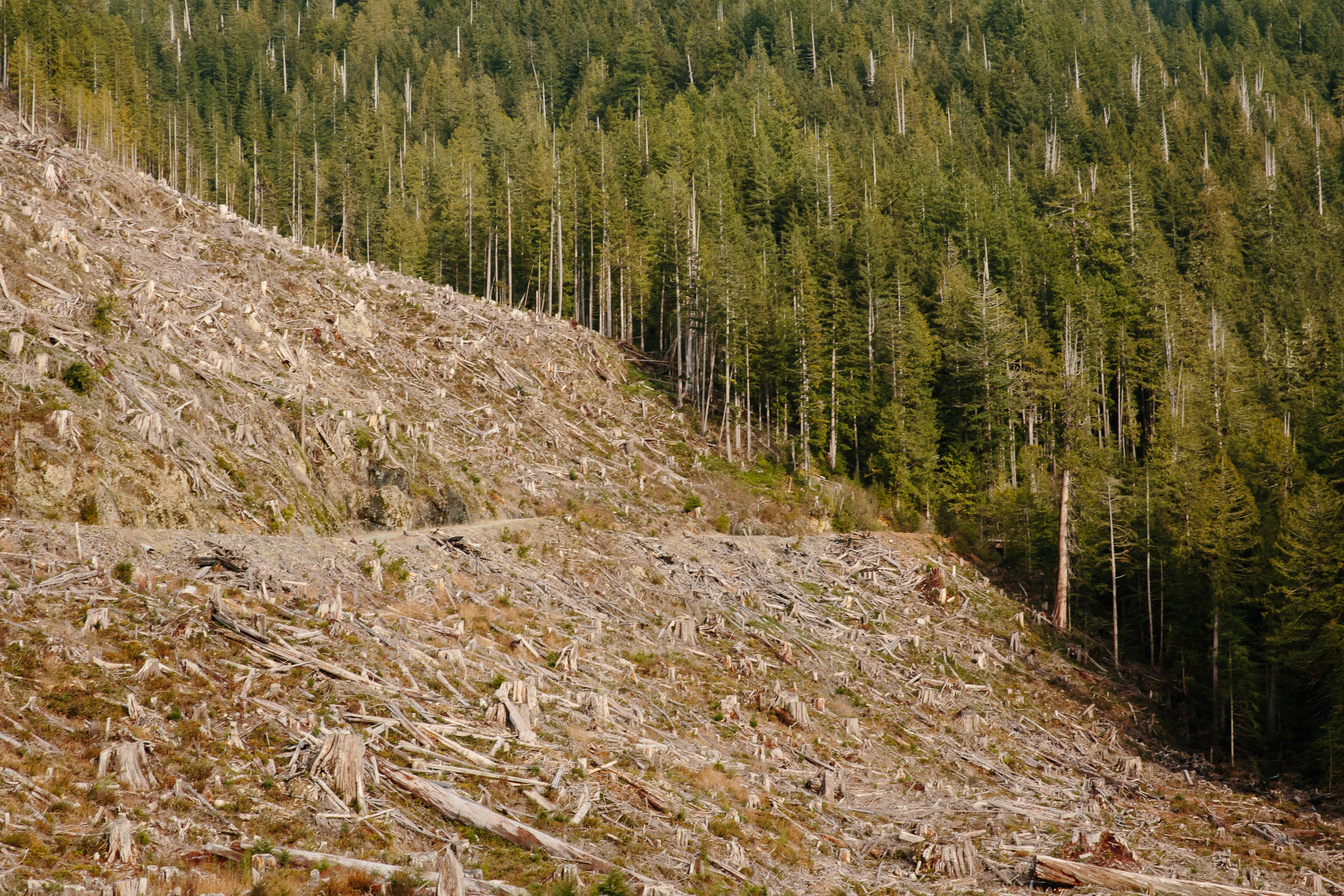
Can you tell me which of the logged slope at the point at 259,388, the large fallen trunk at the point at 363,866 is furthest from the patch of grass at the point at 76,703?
the logged slope at the point at 259,388

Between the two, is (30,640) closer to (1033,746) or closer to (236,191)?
(1033,746)

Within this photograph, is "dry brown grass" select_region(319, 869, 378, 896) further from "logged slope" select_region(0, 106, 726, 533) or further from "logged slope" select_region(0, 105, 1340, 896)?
"logged slope" select_region(0, 106, 726, 533)

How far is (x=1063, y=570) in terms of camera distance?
1545 inches

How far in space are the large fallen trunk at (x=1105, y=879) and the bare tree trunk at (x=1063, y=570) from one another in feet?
68.2

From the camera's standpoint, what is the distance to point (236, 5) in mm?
140250

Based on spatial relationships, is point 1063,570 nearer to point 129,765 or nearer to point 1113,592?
point 1113,592

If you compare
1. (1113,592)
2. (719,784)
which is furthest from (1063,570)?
(719,784)

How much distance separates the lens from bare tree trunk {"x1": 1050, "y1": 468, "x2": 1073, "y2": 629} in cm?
3897

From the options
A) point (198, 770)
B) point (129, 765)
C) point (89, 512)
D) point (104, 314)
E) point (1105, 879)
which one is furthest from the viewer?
point (104, 314)

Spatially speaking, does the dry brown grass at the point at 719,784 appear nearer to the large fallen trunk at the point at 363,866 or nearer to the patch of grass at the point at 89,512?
the large fallen trunk at the point at 363,866

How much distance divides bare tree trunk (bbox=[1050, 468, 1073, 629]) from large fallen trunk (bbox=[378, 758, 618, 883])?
97.2 ft

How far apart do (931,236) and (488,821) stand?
2544 inches

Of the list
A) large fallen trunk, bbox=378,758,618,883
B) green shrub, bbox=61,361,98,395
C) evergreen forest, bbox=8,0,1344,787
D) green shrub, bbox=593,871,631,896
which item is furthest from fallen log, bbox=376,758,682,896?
evergreen forest, bbox=8,0,1344,787

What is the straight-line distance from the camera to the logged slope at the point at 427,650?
14.3 metres
